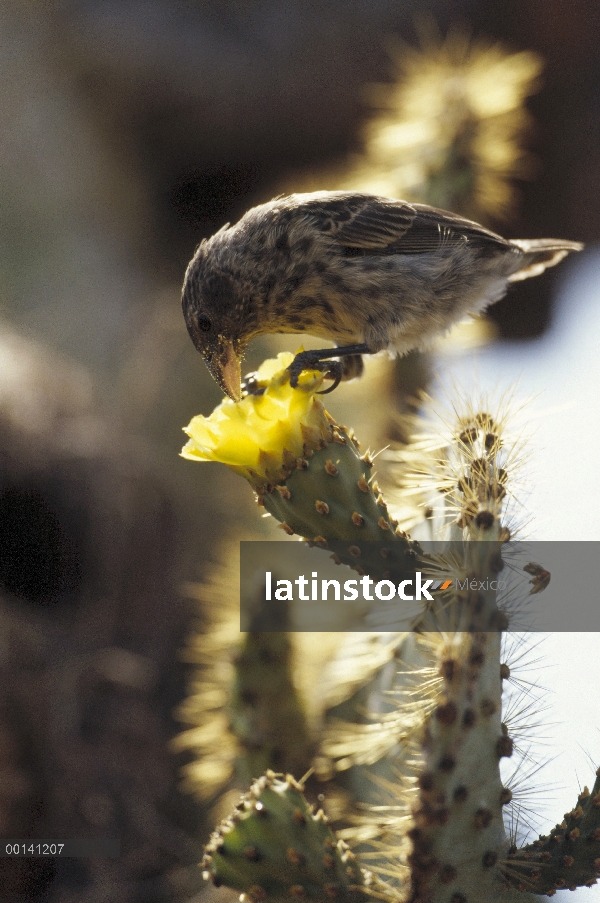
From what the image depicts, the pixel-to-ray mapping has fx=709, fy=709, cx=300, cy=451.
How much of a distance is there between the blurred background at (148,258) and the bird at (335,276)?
27 centimetres

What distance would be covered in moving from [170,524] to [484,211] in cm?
144

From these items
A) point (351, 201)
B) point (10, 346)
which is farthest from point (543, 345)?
point (10, 346)

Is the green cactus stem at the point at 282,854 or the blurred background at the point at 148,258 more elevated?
the blurred background at the point at 148,258

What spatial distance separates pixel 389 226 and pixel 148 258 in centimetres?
200

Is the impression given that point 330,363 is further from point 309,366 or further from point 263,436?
point 263,436

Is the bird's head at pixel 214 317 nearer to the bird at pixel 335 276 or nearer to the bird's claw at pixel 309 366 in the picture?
the bird at pixel 335 276

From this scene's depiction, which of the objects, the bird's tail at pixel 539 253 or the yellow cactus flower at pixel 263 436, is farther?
the bird's tail at pixel 539 253

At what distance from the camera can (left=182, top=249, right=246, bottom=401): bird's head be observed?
140 centimetres

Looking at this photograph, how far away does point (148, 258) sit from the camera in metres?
3.24

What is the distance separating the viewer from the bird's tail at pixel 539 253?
161 cm

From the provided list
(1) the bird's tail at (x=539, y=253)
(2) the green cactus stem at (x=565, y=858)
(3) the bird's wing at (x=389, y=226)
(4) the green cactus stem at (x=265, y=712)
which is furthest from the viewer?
(1) the bird's tail at (x=539, y=253)

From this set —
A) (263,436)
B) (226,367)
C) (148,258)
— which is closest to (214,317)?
(226,367)

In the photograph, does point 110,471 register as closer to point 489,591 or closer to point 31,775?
point 31,775

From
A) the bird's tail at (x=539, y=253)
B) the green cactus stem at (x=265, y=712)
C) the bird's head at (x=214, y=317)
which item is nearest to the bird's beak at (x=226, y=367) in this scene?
the bird's head at (x=214, y=317)
